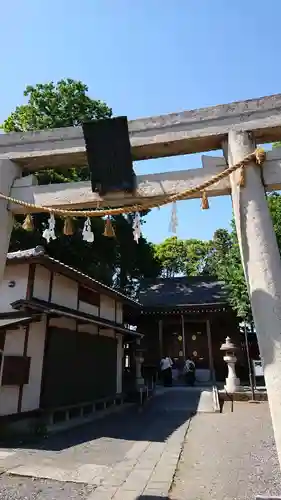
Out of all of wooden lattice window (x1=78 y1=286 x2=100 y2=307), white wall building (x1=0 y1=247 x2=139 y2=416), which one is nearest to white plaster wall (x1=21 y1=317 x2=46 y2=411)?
white wall building (x1=0 y1=247 x2=139 y2=416)

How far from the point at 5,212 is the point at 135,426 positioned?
29.4 feet

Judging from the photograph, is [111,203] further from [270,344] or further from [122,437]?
[122,437]

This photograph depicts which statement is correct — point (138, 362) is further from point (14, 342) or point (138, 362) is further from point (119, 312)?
point (14, 342)

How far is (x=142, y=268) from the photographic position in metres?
33.8

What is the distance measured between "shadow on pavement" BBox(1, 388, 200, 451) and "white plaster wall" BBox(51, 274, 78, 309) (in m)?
4.14

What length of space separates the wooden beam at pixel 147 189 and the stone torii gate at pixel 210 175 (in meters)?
0.01

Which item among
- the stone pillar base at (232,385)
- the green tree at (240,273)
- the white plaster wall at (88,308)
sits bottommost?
the stone pillar base at (232,385)

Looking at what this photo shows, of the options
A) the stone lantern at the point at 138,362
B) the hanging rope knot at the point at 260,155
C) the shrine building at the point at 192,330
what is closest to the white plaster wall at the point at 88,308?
the stone lantern at the point at 138,362

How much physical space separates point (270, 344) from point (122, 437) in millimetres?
7617

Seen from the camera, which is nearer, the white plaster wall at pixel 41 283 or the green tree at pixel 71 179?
the white plaster wall at pixel 41 283

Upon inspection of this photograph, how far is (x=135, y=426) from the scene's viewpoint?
36.1 ft

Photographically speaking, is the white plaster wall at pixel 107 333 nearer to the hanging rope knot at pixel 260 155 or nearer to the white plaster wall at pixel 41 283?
the white plaster wall at pixel 41 283

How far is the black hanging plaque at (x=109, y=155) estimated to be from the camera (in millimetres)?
4520

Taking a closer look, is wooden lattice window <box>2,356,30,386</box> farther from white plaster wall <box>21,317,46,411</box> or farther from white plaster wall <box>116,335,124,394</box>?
white plaster wall <box>116,335,124,394</box>
